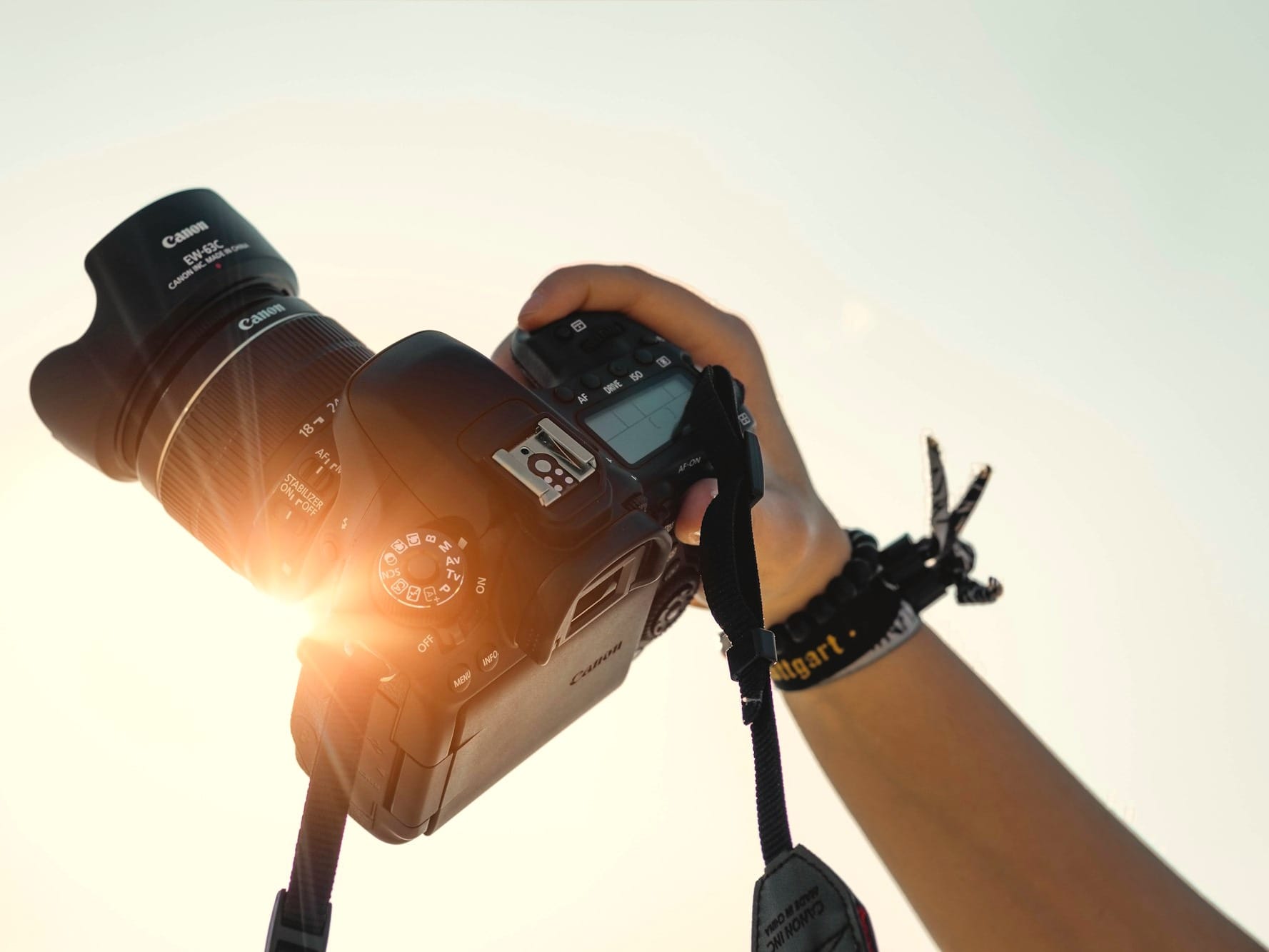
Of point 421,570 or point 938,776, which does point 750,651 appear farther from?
point 938,776

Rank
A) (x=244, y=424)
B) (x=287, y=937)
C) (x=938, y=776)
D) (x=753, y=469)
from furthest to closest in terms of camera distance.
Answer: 1. (x=938, y=776)
2. (x=244, y=424)
3. (x=753, y=469)
4. (x=287, y=937)

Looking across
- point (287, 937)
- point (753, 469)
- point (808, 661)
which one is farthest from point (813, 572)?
point (287, 937)

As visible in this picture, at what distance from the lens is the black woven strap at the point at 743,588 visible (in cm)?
68

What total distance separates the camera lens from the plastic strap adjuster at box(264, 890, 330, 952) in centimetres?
35

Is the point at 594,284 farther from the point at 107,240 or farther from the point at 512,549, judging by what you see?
the point at 107,240

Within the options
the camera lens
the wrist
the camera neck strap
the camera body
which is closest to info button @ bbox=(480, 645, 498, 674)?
the camera body

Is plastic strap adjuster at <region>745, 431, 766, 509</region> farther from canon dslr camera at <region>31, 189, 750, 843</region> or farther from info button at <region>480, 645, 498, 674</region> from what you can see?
info button at <region>480, 645, 498, 674</region>

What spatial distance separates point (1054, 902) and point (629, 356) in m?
0.71

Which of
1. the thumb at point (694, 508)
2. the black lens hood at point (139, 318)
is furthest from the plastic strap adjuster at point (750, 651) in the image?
the black lens hood at point (139, 318)

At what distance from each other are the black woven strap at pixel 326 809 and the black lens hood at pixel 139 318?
51 centimetres

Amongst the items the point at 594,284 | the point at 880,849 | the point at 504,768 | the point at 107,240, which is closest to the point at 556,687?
the point at 504,768

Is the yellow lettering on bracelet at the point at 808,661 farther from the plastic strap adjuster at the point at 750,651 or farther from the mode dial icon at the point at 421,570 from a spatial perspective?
the mode dial icon at the point at 421,570

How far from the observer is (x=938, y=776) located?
3.56 ft

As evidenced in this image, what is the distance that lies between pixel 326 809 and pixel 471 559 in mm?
206
